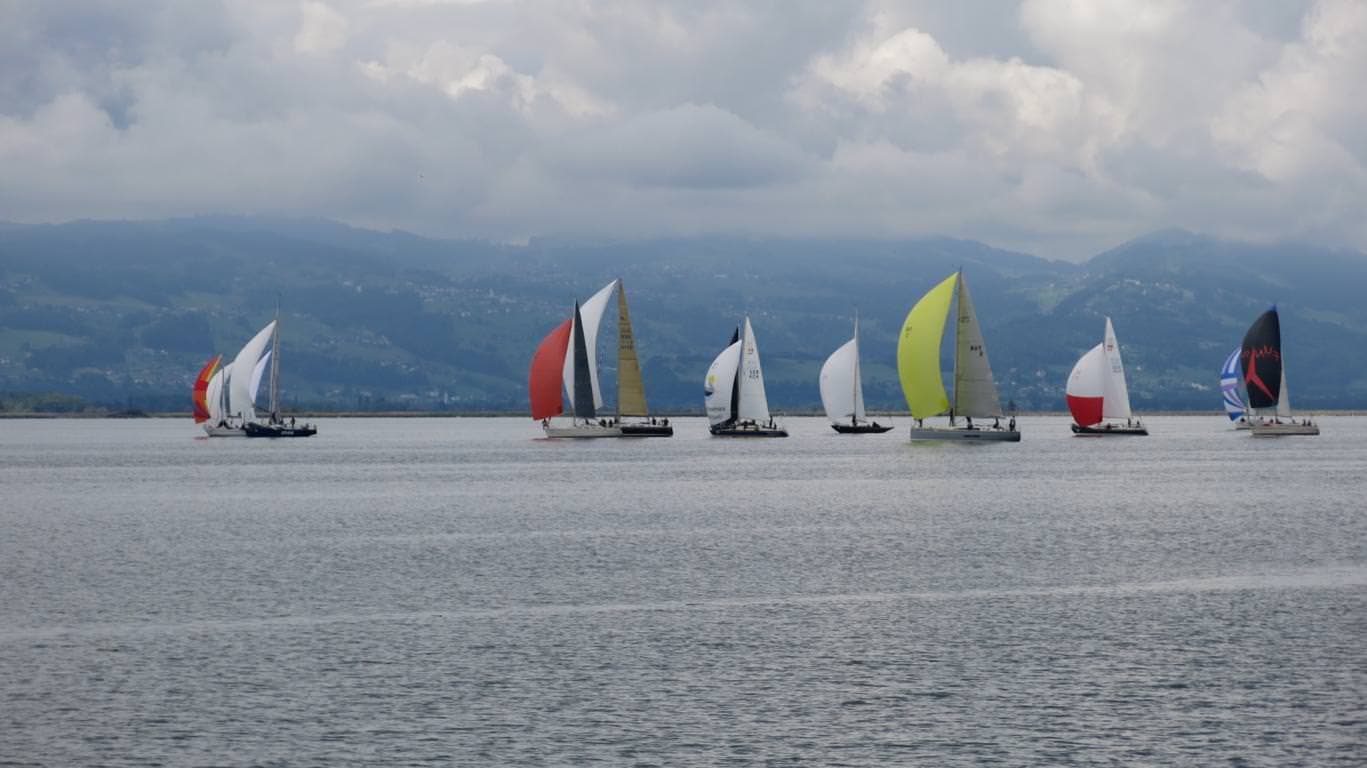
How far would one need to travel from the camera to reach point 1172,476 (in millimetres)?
119625

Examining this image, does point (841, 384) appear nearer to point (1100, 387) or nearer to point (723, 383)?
point (723, 383)

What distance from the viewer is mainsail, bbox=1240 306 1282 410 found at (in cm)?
15988

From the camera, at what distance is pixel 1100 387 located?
169500mm

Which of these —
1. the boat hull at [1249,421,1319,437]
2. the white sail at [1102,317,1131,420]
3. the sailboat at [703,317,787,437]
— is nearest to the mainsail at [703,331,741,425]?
the sailboat at [703,317,787,437]

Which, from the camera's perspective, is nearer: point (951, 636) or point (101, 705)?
point (101, 705)

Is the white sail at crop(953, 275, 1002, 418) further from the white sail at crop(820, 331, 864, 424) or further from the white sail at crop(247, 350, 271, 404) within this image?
the white sail at crop(247, 350, 271, 404)

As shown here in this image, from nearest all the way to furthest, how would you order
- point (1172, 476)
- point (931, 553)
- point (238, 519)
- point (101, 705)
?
point (101, 705) < point (931, 553) < point (238, 519) < point (1172, 476)

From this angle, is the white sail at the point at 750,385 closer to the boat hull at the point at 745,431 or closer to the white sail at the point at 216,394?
the boat hull at the point at 745,431

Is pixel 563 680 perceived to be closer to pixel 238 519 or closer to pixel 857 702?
pixel 857 702

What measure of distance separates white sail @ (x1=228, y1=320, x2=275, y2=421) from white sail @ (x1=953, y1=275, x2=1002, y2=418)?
6386cm

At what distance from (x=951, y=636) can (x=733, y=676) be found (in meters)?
7.95

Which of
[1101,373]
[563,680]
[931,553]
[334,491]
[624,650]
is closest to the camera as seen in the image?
[563,680]

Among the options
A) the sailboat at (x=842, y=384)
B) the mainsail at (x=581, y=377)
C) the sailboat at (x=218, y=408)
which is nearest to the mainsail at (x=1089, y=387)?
the sailboat at (x=842, y=384)

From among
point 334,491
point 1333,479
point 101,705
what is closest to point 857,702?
point 101,705
